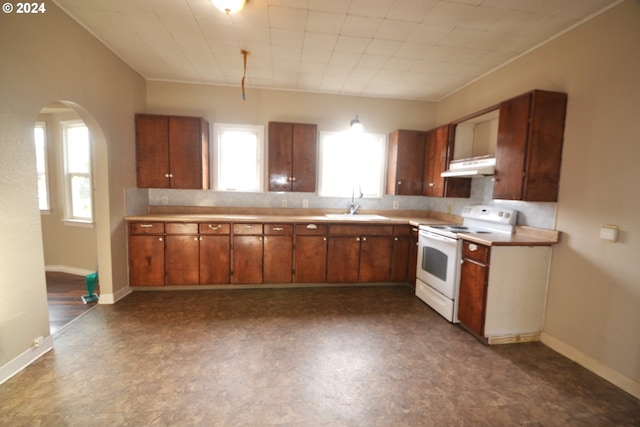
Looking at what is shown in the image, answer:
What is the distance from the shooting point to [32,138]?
1921 mm

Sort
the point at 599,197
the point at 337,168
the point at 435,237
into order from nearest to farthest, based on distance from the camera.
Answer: the point at 599,197 → the point at 435,237 → the point at 337,168

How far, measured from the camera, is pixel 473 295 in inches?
97.5

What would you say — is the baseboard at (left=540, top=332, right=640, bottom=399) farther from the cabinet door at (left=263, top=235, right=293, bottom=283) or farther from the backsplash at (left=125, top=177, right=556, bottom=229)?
the cabinet door at (left=263, top=235, right=293, bottom=283)

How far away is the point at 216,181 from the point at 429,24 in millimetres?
3142

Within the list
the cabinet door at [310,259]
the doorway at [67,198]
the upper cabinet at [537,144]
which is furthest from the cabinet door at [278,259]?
the upper cabinet at [537,144]

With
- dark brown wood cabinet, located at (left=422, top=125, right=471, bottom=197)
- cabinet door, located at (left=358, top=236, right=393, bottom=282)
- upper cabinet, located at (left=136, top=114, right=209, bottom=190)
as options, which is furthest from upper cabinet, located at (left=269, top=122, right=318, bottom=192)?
dark brown wood cabinet, located at (left=422, top=125, right=471, bottom=197)

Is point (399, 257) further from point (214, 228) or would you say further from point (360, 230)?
point (214, 228)

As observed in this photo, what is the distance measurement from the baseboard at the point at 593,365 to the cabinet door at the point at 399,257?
5.11 feet

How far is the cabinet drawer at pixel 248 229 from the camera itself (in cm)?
Answer: 329

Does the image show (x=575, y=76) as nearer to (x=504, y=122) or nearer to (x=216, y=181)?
(x=504, y=122)

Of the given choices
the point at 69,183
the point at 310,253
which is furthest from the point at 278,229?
the point at 69,183

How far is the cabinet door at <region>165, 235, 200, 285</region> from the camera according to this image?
323 cm

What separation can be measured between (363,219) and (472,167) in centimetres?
142

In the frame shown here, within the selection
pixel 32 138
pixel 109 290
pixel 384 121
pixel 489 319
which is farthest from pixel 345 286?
pixel 32 138
